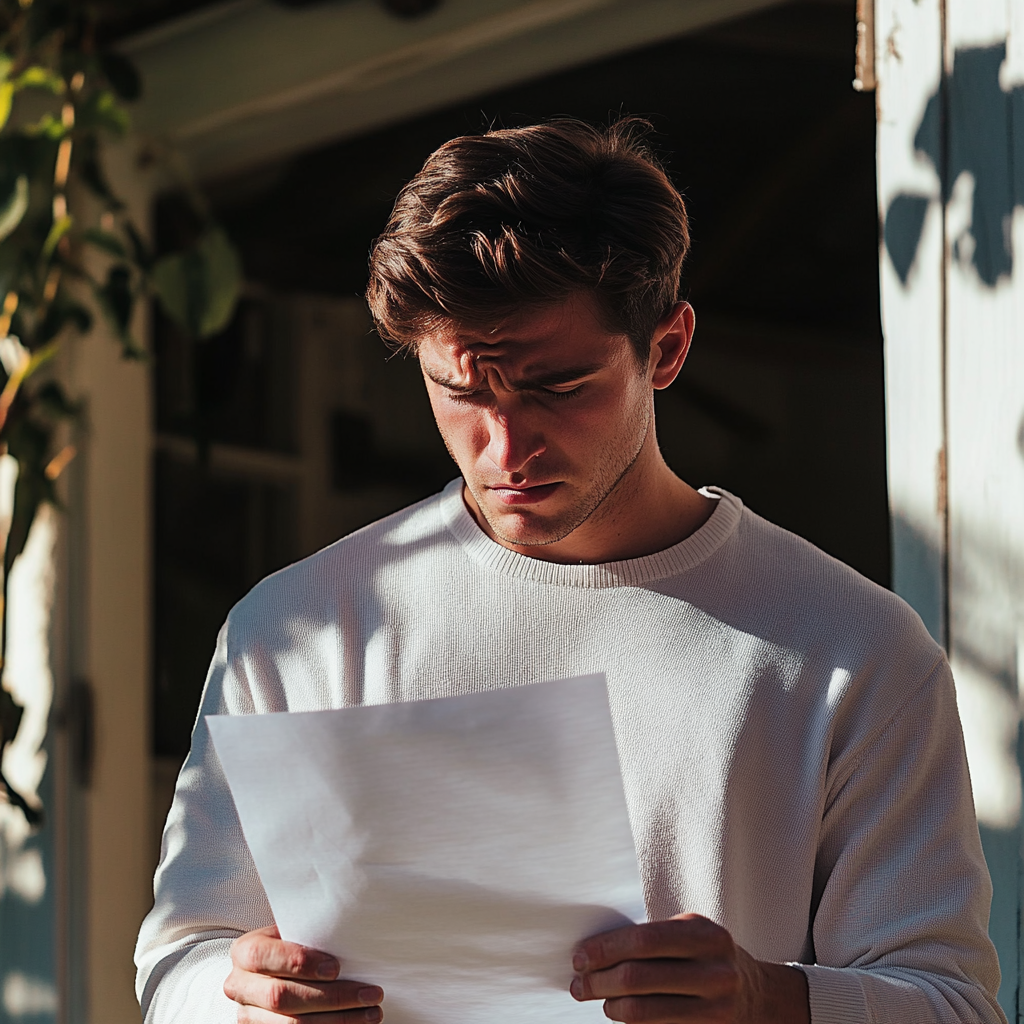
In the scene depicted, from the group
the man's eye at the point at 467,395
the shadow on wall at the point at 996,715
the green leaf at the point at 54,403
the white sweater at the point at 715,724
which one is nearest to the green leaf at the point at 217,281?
the green leaf at the point at 54,403

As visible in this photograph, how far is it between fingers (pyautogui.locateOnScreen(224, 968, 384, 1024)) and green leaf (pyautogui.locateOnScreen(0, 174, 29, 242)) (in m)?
1.44

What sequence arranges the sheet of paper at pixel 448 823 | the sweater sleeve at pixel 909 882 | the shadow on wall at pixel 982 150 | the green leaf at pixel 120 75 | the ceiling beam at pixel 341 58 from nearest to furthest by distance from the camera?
the sheet of paper at pixel 448 823 → the sweater sleeve at pixel 909 882 → the shadow on wall at pixel 982 150 → the ceiling beam at pixel 341 58 → the green leaf at pixel 120 75

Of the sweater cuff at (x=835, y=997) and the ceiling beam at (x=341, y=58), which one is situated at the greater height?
the ceiling beam at (x=341, y=58)

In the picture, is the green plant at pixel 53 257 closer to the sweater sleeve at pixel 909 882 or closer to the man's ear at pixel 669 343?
the man's ear at pixel 669 343

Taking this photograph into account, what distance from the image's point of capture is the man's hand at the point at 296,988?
0.93 metres

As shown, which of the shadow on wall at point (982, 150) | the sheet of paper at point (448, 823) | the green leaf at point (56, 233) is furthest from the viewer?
the green leaf at point (56, 233)

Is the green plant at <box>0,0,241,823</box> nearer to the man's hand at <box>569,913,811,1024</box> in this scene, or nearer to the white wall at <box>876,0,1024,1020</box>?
the white wall at <box>876,0,1024,1020</box>

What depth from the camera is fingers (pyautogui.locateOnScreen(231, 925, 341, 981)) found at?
3.06 ft

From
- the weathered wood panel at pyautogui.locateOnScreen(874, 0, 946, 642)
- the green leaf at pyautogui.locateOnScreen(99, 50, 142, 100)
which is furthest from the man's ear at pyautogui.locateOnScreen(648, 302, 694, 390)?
the green leaf at pyautogui.locateOnScreen(99, 50, 142, 100)

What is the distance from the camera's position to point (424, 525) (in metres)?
1.24

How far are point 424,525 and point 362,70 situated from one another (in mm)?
1204

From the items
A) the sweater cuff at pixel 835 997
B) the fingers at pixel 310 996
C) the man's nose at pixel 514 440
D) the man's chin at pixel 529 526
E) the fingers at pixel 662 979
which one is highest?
the man's nose at pixel 514 440

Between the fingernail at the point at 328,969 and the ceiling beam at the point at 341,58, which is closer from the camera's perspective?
the fingernail at the point at 328,969

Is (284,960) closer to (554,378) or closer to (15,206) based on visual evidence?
(554,378)
